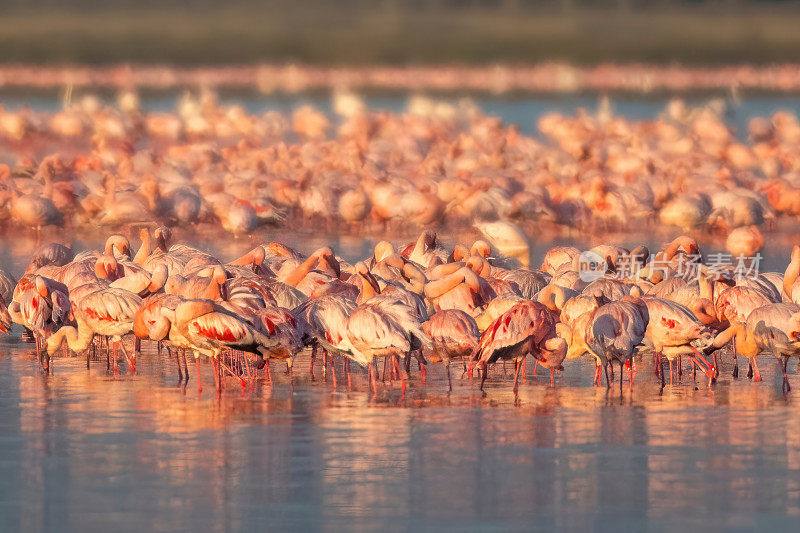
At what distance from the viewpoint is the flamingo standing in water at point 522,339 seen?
1118 centimetres

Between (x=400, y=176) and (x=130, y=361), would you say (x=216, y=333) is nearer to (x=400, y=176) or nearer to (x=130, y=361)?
(x=130, y=361)

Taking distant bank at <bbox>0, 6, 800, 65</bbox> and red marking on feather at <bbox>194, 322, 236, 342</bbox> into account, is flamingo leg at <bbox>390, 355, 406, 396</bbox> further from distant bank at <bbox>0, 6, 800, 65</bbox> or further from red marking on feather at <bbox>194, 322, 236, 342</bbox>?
distant bank at <bbox>0, 6, 800, 65</bbox>

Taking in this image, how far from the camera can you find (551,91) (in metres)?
68.0

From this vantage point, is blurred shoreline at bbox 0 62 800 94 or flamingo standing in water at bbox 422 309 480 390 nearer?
flamingo standing in water at bbox 422 309 480 390

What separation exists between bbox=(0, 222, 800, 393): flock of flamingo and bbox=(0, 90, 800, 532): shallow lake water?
0.26m

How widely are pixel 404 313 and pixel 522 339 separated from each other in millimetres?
929

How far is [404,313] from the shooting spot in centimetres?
1146

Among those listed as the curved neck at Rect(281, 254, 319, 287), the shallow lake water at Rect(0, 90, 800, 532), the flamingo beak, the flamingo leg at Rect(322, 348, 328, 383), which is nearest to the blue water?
the curved neck at Rect(281, 254, 319, 287)

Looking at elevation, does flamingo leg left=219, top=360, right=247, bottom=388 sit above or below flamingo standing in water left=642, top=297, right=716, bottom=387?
below

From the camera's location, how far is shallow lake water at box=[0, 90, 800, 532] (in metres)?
7.73

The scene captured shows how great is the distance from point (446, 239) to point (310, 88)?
172ft

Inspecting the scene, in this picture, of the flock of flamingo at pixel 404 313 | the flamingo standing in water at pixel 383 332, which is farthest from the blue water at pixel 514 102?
the flamingo standing in water at pixel 383 332

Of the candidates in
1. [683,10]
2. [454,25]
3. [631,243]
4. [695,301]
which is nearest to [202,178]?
[631,243]

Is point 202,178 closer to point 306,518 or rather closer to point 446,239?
point 446,239
